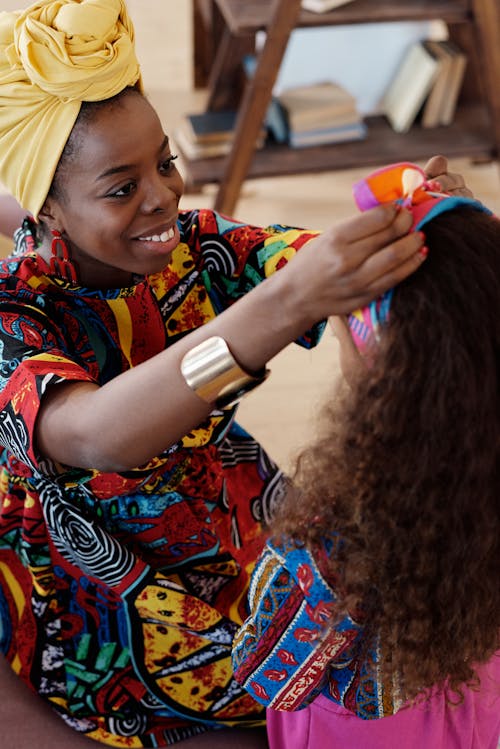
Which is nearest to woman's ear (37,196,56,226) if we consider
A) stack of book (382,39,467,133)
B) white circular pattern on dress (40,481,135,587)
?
white circular pattern on dress (40,481,135,587)

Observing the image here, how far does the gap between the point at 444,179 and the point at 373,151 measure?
2030mm

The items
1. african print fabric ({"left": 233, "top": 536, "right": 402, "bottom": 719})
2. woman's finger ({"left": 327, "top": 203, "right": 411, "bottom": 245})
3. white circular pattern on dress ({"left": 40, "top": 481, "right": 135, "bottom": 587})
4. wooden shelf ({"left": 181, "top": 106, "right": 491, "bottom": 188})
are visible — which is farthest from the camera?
wooden shelf ({"left": 181, "top": 106, "right": 491, "bottom": 188})

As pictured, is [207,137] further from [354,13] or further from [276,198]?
[354,13]

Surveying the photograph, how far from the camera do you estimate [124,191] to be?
124 centimetres

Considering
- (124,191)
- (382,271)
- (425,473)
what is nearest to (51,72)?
(124,191)

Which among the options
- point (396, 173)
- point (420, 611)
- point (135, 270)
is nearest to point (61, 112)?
point (135, 270)

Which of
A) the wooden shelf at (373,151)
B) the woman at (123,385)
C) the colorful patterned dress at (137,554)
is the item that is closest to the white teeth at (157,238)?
the woman at (123,385)

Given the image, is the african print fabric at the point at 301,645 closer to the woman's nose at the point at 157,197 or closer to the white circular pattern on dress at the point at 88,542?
the white circular pattern on dress at the point at 88,542

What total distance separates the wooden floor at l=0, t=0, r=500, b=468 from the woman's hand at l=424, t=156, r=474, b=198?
1.41 ft

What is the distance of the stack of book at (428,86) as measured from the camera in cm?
323

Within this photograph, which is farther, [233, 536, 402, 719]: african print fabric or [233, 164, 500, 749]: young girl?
[233, 536, 402, 719]: african print fabric

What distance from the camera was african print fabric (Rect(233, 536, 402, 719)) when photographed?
113cm

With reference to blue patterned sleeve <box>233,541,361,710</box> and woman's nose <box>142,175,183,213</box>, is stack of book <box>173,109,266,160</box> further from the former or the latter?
blue patterned sleeve <box>233,541,361,710</box>

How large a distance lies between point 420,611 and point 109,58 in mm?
745
